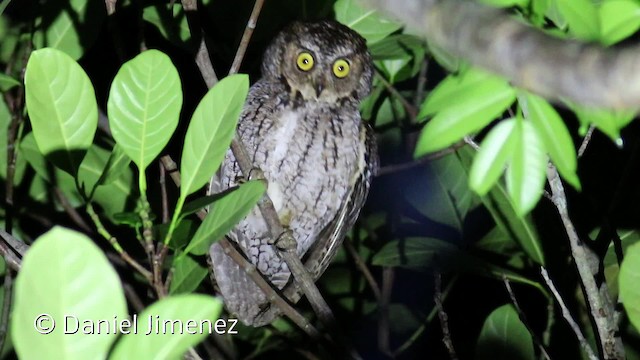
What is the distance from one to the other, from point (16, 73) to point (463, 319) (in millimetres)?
1512

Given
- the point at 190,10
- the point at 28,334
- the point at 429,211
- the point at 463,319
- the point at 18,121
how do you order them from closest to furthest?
the point at 28,334 < the point at 190,10 < the point at 18,121 < the point at 429,211 < the point at 463,319

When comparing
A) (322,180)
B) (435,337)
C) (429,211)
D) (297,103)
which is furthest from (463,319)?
(297,103)

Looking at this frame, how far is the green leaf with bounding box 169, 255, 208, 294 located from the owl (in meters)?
0.49

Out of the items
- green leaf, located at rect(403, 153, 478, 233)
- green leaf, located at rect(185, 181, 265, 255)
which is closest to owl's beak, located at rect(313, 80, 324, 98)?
green leaf, located at rect(403, 153, 478, 233)

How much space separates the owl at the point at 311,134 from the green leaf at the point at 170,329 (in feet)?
4.64

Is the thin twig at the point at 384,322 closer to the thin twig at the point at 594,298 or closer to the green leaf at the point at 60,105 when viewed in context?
the thin twig at the point at 594,298

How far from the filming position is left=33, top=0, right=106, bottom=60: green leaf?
1901mm

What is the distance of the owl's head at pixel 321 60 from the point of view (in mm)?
2123

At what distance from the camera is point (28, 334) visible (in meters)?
0.70

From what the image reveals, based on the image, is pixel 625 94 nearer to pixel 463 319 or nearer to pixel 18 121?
pixel 18 121

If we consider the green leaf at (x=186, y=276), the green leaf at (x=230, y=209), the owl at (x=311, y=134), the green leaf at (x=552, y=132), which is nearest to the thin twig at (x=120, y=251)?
the green leaf at (x=230, y=209)

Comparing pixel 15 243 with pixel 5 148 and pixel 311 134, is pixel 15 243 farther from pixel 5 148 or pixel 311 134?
pixel 311 134

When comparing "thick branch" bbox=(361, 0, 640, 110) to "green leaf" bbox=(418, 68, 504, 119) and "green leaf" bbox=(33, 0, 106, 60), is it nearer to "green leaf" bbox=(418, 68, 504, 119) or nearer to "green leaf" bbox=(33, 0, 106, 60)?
"green leaf" bbox=(418, 68, 504, 119)

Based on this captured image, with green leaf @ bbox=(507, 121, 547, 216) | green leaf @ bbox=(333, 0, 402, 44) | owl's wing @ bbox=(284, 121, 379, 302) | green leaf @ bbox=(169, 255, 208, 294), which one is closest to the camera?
green leaf @ bbox=(507, 121, 547, 216)
